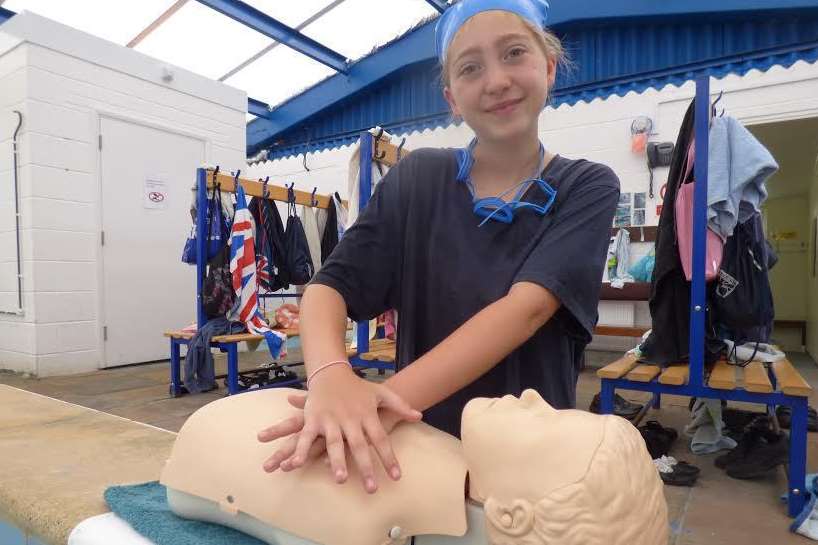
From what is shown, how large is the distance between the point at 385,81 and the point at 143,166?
150 inches

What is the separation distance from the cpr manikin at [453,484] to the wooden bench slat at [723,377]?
178cm

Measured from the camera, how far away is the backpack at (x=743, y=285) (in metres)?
2.10

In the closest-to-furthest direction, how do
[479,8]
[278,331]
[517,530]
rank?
[517,530] < [479,8] < [278,331]

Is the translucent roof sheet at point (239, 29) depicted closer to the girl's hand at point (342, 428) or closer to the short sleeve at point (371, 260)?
→ the short sleeve at point (371, 260)

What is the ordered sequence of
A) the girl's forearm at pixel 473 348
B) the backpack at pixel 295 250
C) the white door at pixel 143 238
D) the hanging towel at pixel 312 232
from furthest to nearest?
the white door at pixel 143 238, the hanging towel at pixel 312 232, the backpack at pixel 295 250, the girl's forearm at pixel 473 348

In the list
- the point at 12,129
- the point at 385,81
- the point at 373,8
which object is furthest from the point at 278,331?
the point at 385,81

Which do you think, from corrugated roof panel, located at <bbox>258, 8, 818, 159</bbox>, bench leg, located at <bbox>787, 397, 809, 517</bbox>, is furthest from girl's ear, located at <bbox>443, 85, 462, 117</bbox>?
corrugated roof panel, located at <bbox>258, 8, 818, 159</bbox>

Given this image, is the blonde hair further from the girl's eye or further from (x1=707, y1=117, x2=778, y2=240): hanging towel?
(x1=707, y1=117, x2=778, y2=240): hanging towel

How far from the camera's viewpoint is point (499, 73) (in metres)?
0.73

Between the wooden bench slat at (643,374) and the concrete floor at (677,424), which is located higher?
the wooden bench slat at (643,374)

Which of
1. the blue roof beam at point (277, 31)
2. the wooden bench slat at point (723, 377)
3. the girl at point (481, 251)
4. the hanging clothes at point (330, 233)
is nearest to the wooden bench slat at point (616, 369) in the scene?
the wooden bench slat at point (723, 377)

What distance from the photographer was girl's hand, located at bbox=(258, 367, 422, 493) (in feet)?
1.66

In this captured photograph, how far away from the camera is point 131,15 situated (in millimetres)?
5387

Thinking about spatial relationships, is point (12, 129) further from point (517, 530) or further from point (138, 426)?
point (517, 530)
